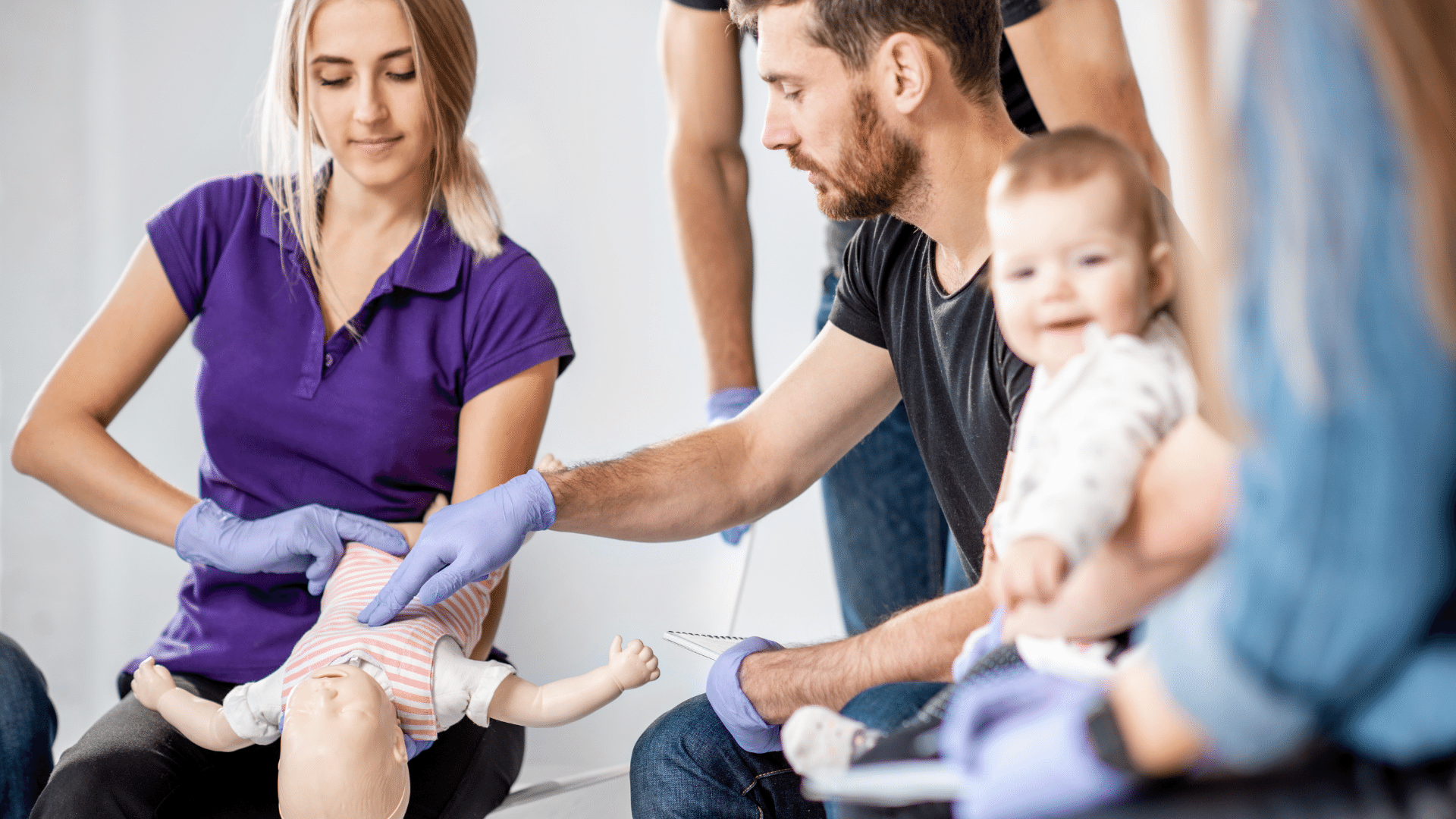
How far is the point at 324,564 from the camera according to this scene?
62.0 inches

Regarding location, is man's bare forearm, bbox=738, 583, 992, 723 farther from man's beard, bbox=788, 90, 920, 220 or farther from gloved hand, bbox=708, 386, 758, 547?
gloved hand, bbox=708, 386, 758, 547

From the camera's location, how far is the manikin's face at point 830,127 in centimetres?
133

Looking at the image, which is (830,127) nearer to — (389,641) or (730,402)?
(389,641)

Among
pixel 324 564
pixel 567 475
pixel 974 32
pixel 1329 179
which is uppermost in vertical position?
pixel 974 32

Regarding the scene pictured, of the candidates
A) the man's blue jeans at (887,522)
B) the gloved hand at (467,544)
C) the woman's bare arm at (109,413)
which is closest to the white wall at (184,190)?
the man's blue jeans at (887,522)

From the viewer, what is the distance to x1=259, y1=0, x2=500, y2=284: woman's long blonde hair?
1.66 m

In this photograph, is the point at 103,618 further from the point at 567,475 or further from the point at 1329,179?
the point at 1329,179

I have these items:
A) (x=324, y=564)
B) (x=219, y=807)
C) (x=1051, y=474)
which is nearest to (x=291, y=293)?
(x=324, y=564)

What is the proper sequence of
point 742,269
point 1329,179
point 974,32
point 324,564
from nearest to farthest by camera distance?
1. point 1329,179
2. point 974,32
3. point 324,564
4. point 742,269

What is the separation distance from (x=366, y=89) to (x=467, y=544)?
0.69 meters

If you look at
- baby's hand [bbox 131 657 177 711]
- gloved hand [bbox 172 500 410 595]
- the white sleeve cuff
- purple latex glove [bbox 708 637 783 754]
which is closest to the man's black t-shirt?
purple latex glove [bbox 708 637 783 754]

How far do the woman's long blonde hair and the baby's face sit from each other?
109 cm

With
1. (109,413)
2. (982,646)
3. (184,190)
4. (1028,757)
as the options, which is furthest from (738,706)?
(184,190)

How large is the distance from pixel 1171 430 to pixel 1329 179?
211 millimetres
